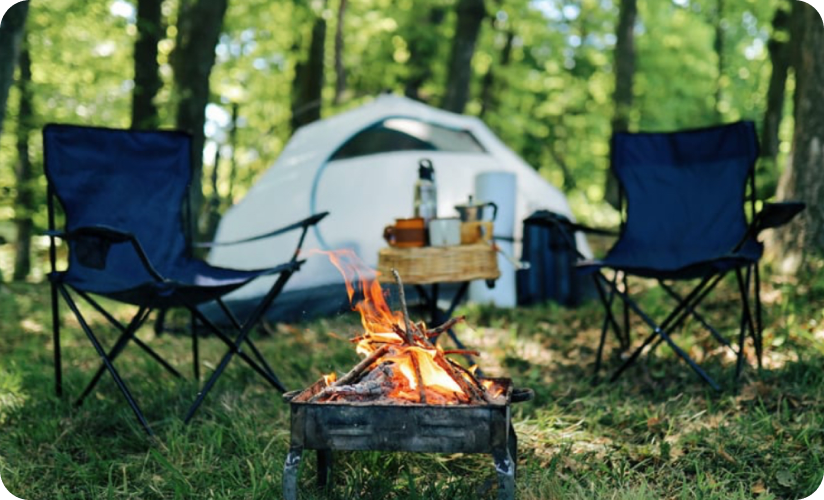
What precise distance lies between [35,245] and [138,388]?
668cm

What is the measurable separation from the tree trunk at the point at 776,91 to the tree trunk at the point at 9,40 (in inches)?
262

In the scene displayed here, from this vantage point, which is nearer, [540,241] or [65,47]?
[540,241]

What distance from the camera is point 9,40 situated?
10.9 ft

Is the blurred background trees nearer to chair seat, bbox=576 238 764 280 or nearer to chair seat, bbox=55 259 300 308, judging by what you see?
chair seat, bbox=576 238 764 280

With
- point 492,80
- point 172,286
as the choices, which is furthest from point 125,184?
point 492,80

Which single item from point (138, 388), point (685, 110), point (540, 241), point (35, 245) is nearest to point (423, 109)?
point (540, 241)

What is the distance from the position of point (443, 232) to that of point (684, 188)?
1.16m

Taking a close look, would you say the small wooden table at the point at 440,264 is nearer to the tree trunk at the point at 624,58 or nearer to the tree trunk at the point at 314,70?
the tree trunk at the point at 314,70

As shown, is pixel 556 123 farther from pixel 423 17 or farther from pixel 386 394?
pixel 386 394

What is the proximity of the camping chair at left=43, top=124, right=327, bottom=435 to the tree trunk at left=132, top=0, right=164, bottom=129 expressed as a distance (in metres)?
3.54

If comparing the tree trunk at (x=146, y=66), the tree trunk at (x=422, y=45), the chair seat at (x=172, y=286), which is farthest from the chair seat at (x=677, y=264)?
the tree trunk at (x=422, y=45)

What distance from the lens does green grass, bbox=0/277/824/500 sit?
184 cm

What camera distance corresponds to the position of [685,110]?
13.8 metres

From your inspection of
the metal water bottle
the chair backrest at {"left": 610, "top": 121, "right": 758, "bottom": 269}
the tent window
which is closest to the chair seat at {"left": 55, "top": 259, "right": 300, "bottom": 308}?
the metal water bottle
